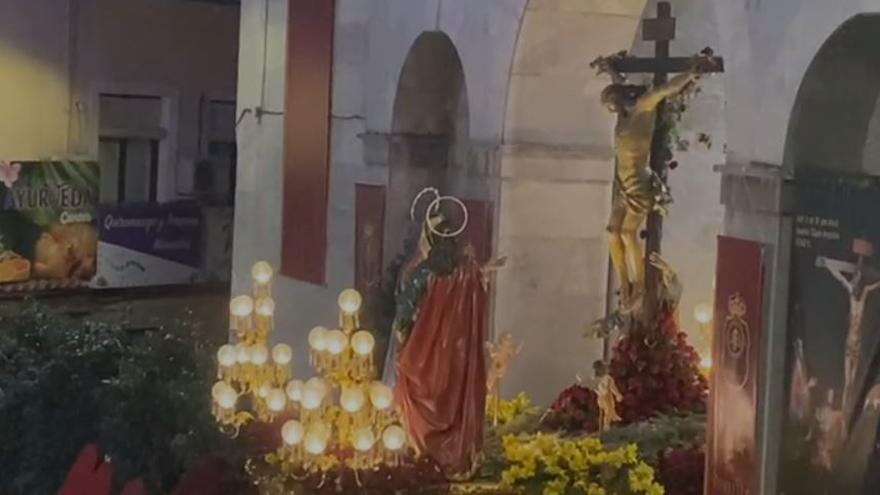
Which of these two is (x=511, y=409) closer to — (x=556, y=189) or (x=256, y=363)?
(x=556, y=189)

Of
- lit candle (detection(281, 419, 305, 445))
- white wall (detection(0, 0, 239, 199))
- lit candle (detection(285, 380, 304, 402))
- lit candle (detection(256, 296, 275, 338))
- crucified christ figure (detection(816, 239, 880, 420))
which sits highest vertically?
white wall (detection(0, 0, 239, 199))

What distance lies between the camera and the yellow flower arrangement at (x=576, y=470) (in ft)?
25.3

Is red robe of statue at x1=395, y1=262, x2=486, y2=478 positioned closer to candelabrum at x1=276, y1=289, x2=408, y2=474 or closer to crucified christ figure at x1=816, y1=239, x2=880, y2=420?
candelabrum at x1=276, y1=289, x2=408, y2=474

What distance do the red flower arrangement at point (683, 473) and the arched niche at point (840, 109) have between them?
5.95 feet

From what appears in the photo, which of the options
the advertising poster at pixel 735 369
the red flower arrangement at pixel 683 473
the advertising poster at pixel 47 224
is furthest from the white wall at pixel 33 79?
the advertising poster at pixel 735 369

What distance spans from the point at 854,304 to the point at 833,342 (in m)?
0.22

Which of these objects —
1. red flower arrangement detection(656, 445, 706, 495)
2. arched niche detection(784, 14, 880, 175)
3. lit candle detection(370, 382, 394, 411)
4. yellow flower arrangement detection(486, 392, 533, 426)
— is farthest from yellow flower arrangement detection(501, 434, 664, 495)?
arched niche detection(784, 14, 880, 175)

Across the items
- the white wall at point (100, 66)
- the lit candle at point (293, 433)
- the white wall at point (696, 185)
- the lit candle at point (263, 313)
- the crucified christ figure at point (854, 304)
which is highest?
the white wall at point (100, 66)

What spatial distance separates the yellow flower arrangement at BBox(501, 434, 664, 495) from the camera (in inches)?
303

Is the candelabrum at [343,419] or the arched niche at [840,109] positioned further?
the candelabrum at [343,419]

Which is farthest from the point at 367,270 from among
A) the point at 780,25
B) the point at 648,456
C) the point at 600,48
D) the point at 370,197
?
the point at 780,25

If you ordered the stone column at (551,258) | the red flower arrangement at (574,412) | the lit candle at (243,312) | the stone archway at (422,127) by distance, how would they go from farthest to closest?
the stone archway at (422,127) < the stone column at (551,258) < the lit candle at (243,312) < the red flower arrangement at (574,412)

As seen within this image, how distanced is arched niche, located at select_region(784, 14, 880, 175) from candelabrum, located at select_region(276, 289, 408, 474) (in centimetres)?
243

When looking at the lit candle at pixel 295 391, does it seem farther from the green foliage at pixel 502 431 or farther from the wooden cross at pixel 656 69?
the wooden cross at pixel 656 69
